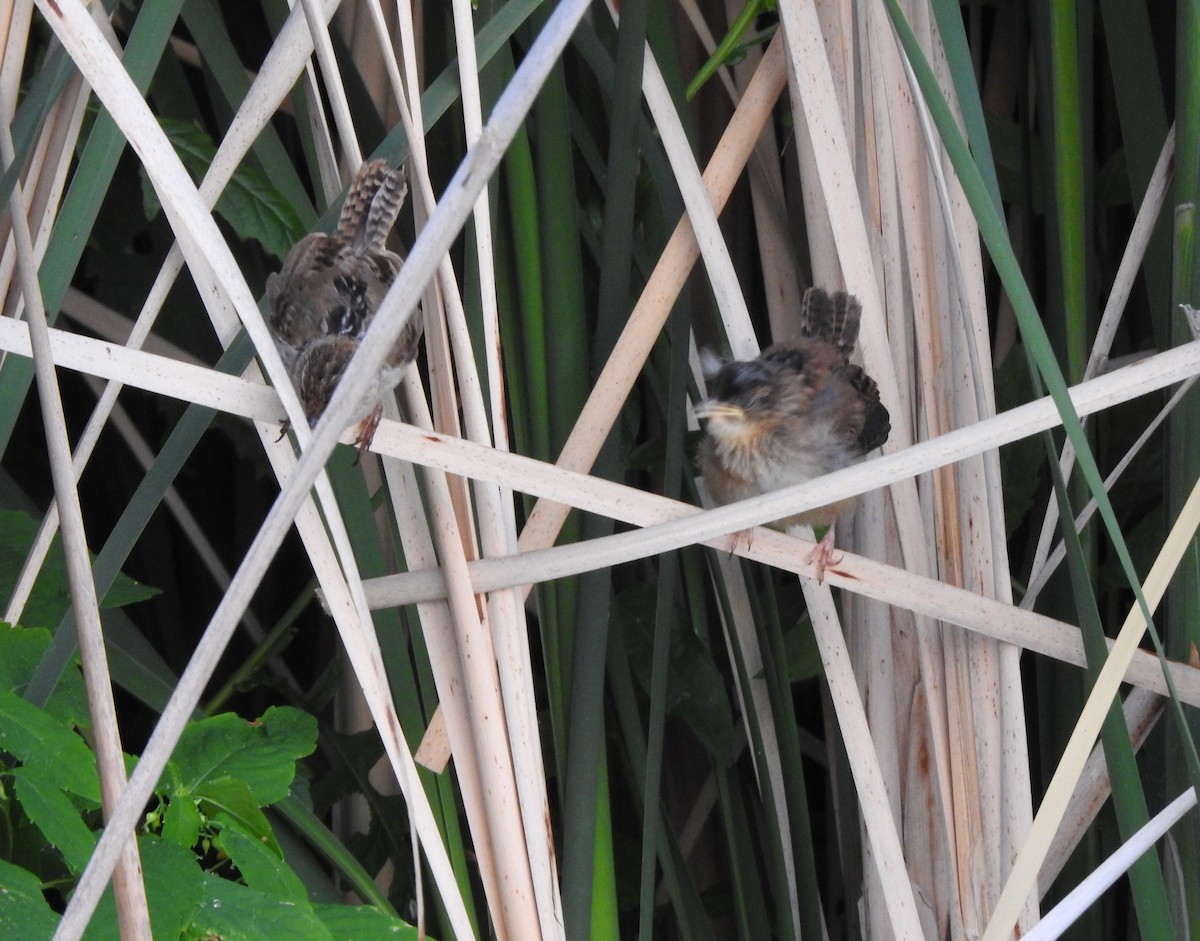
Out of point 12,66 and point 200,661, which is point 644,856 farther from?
point 12,66

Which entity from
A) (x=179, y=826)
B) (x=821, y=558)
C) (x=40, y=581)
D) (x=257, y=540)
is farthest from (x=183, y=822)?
(x=821, y=558)

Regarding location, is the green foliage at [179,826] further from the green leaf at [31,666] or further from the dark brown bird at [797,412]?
the dark brown bird at [797,412]

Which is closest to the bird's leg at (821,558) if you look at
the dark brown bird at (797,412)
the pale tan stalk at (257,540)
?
the dark brown bird at (797,412)

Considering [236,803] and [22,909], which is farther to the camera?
[236,803]

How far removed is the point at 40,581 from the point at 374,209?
652 mm

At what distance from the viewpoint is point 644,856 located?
1.39 metres

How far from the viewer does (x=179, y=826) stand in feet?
3.37

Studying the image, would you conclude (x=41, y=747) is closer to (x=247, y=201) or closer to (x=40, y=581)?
(x=40, y=581)

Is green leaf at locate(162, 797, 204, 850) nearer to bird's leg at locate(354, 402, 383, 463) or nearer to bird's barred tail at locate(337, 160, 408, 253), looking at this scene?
bird's leg at locate(354, 402, 383, 463)

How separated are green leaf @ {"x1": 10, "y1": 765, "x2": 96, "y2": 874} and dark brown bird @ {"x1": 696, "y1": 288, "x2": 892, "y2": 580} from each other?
3.02 ft

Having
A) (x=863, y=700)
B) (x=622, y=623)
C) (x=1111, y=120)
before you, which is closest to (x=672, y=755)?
(x=622, y=623)

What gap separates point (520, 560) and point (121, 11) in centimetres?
133

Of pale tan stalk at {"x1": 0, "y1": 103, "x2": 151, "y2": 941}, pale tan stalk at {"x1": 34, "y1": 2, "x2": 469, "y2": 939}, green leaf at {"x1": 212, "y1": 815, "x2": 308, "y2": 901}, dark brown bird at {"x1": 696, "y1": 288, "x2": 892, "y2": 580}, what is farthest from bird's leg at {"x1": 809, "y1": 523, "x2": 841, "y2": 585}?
pale tan stalk at {"x1": 0, "y1": 103, "x2": 151, "y2": 941}

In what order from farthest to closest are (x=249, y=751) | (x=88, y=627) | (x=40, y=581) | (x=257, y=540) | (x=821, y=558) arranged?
(x=40, y=581)
(x=821, y=558)
(x=249, y=751)
(x=88, y=627)
(x=257, y=540)
